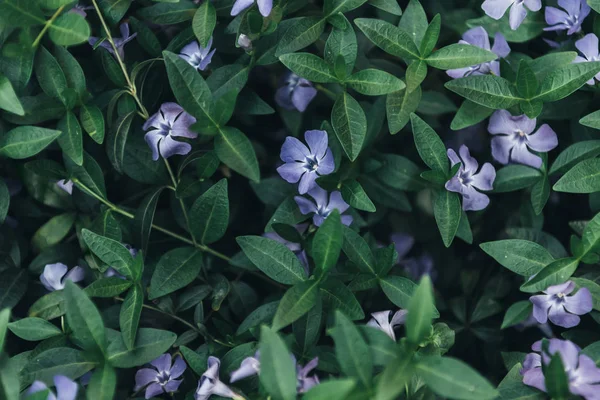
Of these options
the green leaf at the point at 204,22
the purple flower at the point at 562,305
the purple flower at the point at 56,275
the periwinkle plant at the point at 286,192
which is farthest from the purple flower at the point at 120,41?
the purple flower at the point at 562,305

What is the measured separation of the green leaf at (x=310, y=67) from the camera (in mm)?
1378

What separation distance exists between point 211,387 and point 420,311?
41 cm

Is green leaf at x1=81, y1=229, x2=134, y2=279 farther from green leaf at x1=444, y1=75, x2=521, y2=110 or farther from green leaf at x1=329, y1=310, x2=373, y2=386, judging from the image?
green leaf at x1=444, y1=75, x2=521, y2=110

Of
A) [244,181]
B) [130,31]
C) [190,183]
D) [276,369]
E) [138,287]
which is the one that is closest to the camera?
[276,369]

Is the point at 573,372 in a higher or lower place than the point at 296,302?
lower

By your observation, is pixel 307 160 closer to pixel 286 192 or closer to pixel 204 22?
pixel 286 192

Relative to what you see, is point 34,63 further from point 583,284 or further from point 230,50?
point 583,284

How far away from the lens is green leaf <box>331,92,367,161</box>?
140 centimetres

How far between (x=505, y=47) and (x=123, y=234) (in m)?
0.86

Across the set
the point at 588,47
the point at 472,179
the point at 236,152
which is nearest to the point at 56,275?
the point at 236,152

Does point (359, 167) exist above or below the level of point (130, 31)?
below

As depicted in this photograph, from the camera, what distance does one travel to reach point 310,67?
139cm

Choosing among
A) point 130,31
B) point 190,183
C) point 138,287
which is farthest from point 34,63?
point 138,287

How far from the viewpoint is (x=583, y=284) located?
1390mm
